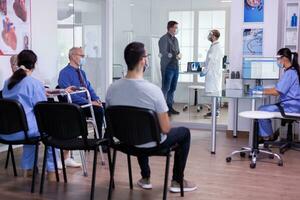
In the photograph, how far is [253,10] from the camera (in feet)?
19.5

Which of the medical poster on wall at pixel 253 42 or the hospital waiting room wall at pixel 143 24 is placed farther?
the hospital waiting room wall at pixel 143 24

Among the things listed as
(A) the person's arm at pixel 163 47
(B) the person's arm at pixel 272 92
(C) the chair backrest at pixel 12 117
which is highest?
(A) the person's arm at pixel 163 47

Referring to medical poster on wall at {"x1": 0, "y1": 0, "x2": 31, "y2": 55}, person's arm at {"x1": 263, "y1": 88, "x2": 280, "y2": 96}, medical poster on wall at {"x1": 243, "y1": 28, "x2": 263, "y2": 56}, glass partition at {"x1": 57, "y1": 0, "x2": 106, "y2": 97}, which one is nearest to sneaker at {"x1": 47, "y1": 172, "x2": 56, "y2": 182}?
medical poster on wall at {"x1": 0, "y1": 0, "x2": 31, "y2": 55}

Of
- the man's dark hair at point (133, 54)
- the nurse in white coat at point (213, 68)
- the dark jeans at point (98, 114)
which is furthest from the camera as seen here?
the nurse in white coat at point (213, 68)

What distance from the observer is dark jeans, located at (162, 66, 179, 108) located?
734 centimetres

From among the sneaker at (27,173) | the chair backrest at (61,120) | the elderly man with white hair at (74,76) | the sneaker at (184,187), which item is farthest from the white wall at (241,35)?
the chair backrest at (61,120)

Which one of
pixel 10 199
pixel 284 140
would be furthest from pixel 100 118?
pixel 284 140

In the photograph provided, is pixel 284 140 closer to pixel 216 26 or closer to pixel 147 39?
pixel 216 26

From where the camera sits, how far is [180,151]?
3.50m

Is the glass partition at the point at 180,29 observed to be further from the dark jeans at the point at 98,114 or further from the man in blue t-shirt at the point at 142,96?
the man in blue t-shirt at the point at 142,96

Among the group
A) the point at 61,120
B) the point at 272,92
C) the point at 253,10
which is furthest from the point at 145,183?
the point at 253,10

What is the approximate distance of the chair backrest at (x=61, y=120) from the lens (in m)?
3.29

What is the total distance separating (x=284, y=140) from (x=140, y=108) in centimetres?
326

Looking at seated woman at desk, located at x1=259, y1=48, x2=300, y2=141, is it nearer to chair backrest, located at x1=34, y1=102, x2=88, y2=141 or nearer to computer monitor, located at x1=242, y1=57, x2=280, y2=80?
computer monitor, located at x1=242, y1=57, x2=280, y2=80
